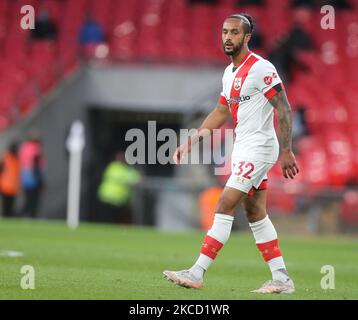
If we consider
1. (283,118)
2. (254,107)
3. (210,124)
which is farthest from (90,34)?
(283,118)

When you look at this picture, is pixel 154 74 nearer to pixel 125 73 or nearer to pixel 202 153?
pixel 125 73

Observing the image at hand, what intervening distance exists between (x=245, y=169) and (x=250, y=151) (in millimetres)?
183

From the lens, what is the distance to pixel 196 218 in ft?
71.6

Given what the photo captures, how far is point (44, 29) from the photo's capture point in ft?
90.9

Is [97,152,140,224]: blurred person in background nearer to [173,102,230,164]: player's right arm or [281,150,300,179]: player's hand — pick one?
[173,102,230,164]: player's right arm

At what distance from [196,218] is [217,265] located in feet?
28.9

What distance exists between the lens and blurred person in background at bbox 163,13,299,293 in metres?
9.26

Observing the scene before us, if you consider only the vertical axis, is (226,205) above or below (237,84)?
below

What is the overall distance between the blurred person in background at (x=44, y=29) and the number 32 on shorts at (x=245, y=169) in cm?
1894

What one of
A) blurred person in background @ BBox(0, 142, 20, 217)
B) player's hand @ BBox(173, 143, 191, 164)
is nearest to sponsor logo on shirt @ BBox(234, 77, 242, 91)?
player's hand @ BBox(173, 143, 191, 164)

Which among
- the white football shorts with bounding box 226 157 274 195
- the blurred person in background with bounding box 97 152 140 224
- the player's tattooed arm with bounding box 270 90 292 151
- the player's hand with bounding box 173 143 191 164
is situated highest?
the blurred person in background with bounding box 97 152 140 224

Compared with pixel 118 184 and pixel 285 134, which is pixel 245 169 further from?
pixel 118 184
